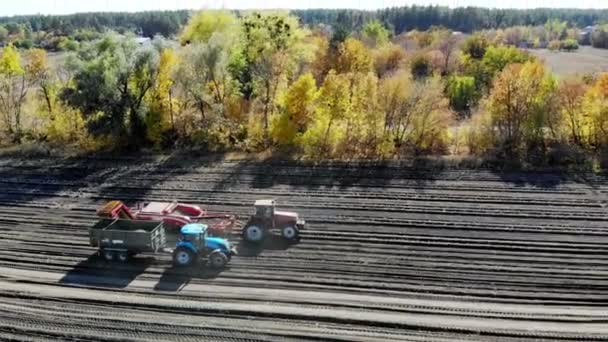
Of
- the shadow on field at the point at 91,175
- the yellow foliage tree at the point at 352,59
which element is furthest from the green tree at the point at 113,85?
the yellow foliage tree at the point at 352,59

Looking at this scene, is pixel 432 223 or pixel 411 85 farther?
pixel 411 85

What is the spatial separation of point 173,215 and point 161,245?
5.97 ft

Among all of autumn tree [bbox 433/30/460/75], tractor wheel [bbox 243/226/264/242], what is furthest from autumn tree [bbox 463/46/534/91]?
tractor wheel [bbox 243/226/264/242]

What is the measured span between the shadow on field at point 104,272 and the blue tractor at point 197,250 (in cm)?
115

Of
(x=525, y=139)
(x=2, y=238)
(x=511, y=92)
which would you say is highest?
(x=511, y=92)

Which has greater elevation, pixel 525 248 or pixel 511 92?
pixel 511 92

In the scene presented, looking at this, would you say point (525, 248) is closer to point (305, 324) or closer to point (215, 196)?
point (305, 324)

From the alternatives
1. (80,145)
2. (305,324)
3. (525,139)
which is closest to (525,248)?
(305,324)

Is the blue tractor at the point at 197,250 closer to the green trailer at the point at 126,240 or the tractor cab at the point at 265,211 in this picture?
the green trailer at the point at 126,240

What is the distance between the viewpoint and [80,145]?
91.4ft

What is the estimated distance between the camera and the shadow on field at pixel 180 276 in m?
14.0

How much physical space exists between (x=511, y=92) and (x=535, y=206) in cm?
725

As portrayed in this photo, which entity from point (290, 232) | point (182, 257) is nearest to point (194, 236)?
point (182, 257)

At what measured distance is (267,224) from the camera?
54.3 feet
